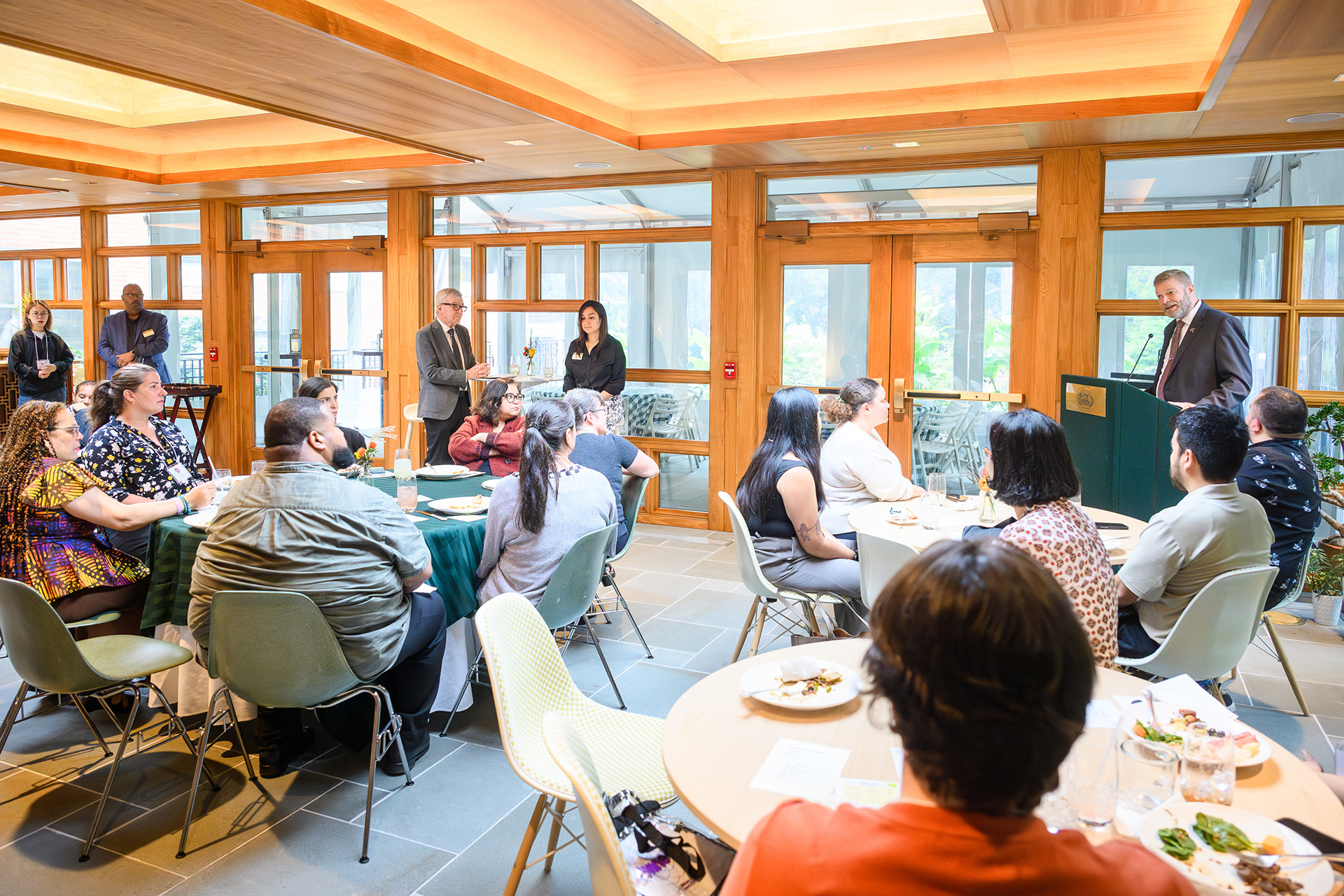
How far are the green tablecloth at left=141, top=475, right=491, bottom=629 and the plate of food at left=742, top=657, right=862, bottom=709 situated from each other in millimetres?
1826

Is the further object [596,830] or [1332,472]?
[1332,472]

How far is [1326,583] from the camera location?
496cm

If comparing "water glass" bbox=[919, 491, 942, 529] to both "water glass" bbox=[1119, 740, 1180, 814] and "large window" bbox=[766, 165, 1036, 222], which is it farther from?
"large window" bbox=[766, 165, 1036, 222]

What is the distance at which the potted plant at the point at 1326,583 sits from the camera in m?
4.96

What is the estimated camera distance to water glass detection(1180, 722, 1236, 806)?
61.6 inches

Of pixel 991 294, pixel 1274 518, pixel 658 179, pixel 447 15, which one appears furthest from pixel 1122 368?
pixel 447 15

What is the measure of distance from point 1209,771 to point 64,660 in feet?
9.93

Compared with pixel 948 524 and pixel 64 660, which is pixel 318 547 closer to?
pixel 64 660

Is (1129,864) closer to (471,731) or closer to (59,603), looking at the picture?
(471,731)

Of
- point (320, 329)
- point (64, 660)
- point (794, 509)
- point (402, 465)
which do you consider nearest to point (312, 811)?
point (64, 660)

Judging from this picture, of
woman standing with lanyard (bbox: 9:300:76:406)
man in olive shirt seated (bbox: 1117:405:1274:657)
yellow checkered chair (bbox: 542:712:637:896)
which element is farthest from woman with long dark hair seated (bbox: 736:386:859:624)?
woman standing with lanyard (bbox: 9:300:76:406)

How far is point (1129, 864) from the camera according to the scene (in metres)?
0.94

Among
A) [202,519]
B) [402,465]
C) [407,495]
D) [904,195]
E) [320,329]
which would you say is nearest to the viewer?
[202,519]

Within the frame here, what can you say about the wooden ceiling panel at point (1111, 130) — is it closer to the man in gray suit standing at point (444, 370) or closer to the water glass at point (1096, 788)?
the man in gray suit standing at point (444, 370)
